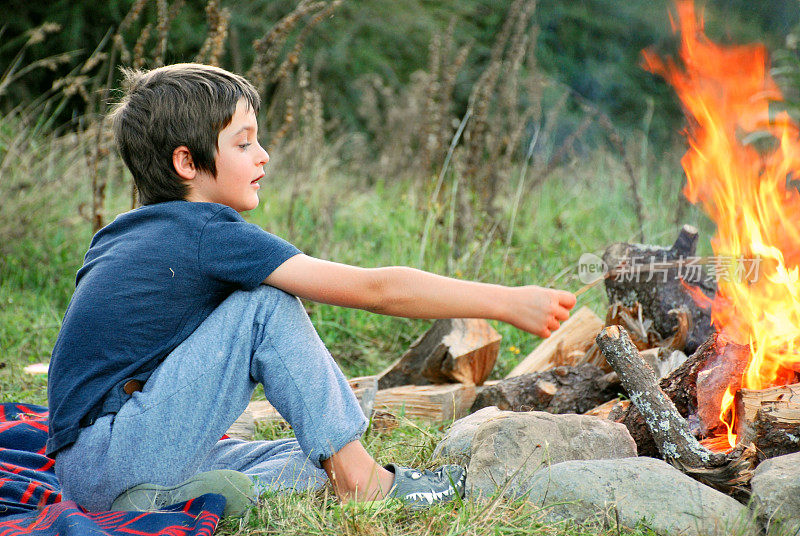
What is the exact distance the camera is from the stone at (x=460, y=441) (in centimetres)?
216

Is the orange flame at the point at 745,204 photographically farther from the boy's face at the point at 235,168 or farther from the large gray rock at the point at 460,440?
the boy's face at the point at 235,168

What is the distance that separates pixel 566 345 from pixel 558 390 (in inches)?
20.9

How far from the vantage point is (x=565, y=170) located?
7121 mm

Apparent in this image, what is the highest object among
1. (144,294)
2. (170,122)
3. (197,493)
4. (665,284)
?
(170,122)

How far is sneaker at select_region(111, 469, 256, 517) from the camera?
186 centimetres

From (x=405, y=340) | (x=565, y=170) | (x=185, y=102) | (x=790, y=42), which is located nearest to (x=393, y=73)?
(x=565, y=170)

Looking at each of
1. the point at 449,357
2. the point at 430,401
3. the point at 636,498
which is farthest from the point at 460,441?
the point at 449,357

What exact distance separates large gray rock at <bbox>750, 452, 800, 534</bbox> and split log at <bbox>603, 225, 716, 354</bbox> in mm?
1117

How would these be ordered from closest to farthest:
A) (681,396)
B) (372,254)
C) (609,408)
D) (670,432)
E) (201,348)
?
(201,348) < (670,432) < (681,396) < (609,408) < (372,254)

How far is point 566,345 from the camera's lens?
3.22 m

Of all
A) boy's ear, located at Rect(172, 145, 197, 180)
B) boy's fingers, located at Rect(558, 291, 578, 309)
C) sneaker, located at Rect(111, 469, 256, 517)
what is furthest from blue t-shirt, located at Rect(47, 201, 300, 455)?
boy's fingers, located at Rect(558, 291, 578, 309)

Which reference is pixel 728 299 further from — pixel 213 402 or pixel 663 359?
pixel 213 402

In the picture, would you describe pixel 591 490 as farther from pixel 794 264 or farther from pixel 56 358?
pixel 56 358

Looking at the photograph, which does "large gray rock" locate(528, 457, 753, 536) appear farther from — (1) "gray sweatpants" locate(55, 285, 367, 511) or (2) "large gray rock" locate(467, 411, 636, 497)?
(1) "gray sweatpants" locate(55, 285, 367, 511)
